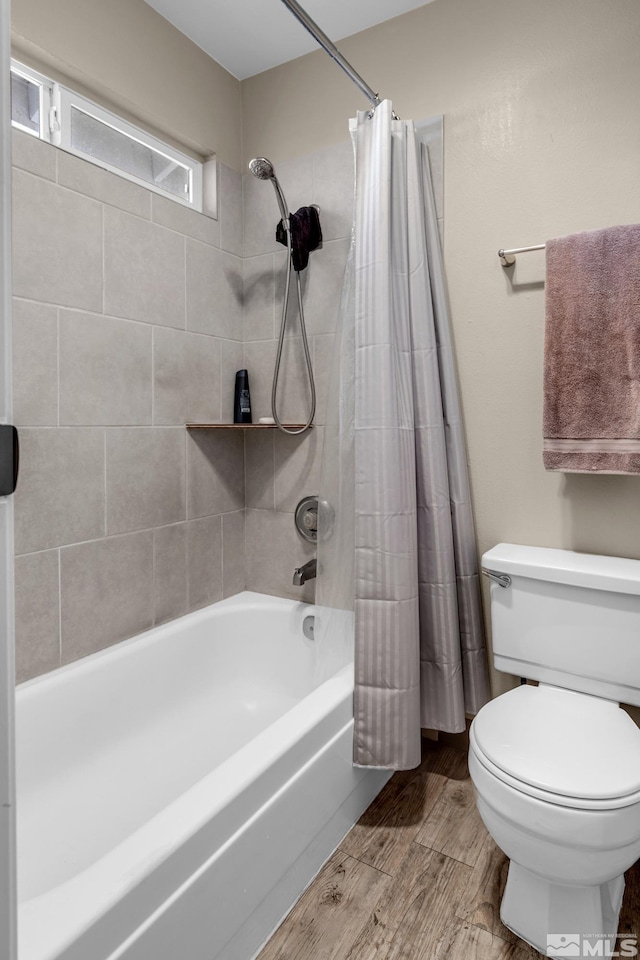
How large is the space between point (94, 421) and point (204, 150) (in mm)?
1191

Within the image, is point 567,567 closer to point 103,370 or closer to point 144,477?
point 144,477

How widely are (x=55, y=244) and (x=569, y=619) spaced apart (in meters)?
1.82

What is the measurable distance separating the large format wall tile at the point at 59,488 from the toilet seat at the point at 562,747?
1269 millimetres

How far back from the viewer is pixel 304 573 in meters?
2.03

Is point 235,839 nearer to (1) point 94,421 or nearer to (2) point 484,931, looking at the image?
(2) point 484,931

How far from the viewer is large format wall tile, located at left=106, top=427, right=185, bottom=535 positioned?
182cm

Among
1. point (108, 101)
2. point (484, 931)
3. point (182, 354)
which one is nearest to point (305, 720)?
point (484, 931)

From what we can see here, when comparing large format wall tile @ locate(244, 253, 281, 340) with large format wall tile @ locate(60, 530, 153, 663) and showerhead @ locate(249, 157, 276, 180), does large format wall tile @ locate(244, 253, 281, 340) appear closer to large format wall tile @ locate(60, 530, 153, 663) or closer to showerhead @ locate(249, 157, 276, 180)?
showerhead @ locate(249, 157, 276, 180)

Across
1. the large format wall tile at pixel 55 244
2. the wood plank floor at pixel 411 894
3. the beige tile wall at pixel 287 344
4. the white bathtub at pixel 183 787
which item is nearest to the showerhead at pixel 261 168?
the beige tile wall at pixel 287 344

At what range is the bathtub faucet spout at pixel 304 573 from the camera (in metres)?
1.97

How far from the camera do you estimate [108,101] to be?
1793mm

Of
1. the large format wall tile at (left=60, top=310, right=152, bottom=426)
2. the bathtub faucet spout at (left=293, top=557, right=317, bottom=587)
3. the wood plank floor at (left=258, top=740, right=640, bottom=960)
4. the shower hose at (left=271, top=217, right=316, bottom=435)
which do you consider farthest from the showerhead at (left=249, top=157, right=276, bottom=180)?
the wood plank floor at (left=258, top=740, right=640, bottom=960)

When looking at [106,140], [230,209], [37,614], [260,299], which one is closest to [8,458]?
[37,614]

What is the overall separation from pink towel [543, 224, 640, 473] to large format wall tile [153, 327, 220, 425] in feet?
4.01
